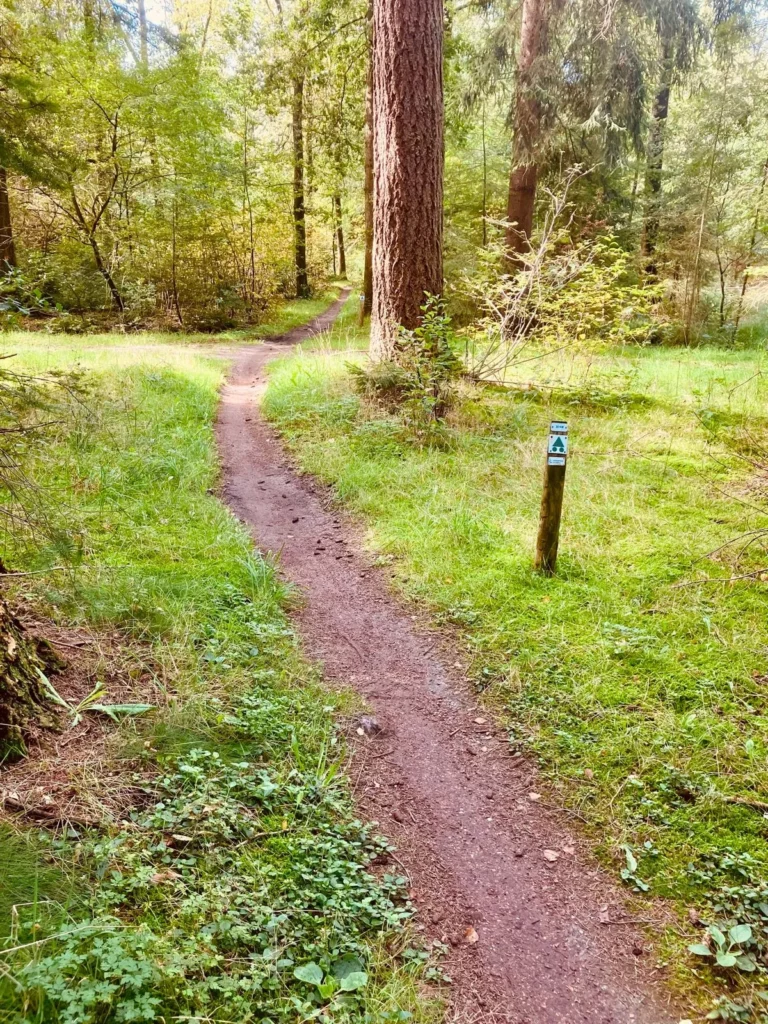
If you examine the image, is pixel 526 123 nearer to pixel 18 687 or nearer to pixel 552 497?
pixel 552 497

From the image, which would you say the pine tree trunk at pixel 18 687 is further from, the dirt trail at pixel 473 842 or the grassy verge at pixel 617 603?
the grassy verge at pixel 617 603

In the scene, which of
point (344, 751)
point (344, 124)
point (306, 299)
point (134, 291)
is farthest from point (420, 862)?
point (306, 299)

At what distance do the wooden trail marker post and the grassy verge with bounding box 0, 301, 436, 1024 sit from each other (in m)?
1.83

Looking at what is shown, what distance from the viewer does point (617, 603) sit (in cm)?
387

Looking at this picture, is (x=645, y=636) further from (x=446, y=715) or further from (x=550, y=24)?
(x=550, y=24)

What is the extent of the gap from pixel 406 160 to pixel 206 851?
23.4 feet

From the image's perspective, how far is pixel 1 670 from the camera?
235cm

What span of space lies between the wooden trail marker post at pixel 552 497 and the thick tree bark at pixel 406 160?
352 cm

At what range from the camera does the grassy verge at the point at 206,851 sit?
1621 mm

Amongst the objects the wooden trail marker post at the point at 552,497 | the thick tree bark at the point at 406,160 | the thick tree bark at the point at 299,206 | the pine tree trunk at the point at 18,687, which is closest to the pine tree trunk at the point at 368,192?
the thick tree bark at the point at 406,160

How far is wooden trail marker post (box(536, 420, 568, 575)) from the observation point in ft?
13.1

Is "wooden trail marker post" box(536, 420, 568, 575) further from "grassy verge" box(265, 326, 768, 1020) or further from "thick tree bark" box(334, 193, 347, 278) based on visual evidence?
"thick tree bark" box(334, 193, 347, 278)

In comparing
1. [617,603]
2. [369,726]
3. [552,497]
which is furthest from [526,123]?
[369,726]

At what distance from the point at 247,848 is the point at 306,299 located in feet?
84.0
